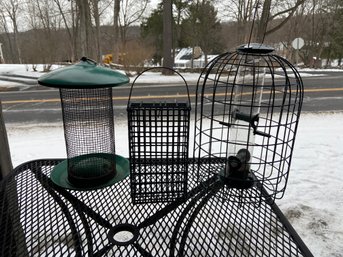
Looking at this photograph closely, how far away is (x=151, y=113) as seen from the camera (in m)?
1.45

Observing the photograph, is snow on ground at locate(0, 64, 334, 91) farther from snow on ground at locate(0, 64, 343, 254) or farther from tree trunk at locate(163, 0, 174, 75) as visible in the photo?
snow on ground at locate(0, 64, 343, 254)

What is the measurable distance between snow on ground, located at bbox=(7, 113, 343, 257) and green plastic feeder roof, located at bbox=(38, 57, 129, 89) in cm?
207

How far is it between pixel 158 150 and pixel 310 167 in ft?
9.20

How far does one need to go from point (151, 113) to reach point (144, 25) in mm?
24970

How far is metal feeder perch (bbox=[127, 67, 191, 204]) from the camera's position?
145 centimetres

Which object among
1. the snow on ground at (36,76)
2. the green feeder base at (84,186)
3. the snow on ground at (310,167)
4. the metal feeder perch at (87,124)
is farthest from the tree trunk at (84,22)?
the green feeder base at (84,186)

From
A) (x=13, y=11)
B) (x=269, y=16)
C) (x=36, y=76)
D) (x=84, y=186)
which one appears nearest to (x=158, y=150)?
(x=84, y=186)

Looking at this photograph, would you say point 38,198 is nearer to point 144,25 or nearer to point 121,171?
point 121,171

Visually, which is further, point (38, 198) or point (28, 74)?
point (28, 74)

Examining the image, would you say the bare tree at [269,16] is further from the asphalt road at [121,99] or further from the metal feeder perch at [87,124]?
the asphalt road at [121,99]

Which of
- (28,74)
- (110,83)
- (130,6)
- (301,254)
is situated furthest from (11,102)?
(130,6)

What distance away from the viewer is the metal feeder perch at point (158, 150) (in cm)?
145

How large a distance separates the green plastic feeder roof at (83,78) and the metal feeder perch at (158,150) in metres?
A: 0.12

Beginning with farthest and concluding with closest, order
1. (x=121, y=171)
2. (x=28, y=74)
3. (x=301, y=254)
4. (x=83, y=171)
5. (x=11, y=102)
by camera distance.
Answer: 1. (x=28, y=74)
2. (x=11, y=102)
3. (x=121, y=171)
4. (x=83, y=171)
5. (x=301, y=254)
